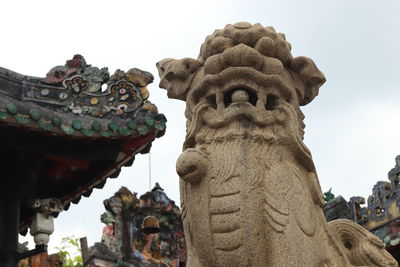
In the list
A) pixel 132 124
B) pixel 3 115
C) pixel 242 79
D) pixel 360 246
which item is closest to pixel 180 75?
pixel 242 79

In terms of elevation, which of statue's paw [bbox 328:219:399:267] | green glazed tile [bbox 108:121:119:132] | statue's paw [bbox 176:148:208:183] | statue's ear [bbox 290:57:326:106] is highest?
green glazed tile [bbox 108:121:119:132]

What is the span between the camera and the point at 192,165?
15.6 ft

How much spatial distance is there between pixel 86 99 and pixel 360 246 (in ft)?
14.8

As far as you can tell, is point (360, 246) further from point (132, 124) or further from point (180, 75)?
point (132, 124)

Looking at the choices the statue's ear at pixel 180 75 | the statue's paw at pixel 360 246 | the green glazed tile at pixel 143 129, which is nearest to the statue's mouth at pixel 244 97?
the statue's ear at pixel 180 75

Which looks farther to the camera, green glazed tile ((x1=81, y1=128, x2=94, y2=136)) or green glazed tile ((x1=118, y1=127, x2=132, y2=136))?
green glazed tile ((x1=118, y1=127, x2=132, y2=136))

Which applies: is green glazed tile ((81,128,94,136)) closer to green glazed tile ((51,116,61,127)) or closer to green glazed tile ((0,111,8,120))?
green glazed tile ((51,116,61,127))

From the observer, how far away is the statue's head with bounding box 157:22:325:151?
16.5ft

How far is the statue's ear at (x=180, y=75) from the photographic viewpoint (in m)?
5.29

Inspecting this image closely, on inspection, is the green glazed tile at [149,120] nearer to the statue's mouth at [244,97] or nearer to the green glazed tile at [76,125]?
the green glazed tile at [76,125]

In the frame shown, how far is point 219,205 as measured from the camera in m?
4.71

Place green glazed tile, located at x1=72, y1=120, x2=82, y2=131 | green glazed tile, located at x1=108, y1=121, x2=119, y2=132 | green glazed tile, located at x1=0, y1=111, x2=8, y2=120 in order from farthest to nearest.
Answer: green glazed tile, located at x1=108, y1=121, x2=119, y2=132, green glazed tile, located at x1=72, y1=120, x2=82, y2=131, green glazed tile, located at x1=0, y1=111, x2=8, y2=120

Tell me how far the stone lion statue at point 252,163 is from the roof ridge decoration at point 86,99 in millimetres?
3018

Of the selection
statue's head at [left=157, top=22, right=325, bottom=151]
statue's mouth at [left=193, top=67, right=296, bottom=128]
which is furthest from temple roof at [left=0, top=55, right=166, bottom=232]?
statue's mouth at [left=193, top=67, right=296, bottom=128]
